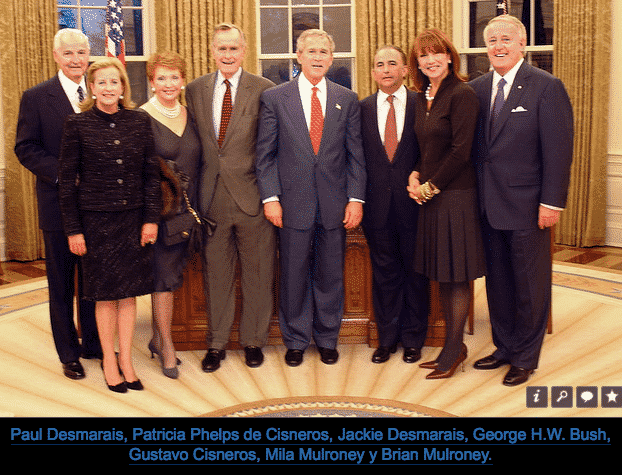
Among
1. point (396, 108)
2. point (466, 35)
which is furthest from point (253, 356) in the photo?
point (466, 35)

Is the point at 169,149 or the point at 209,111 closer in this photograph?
the point at 169,149

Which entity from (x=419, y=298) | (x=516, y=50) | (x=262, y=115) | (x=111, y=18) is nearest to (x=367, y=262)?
(x=419, y=298)

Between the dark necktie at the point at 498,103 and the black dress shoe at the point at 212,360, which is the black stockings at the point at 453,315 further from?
the black dress shoe at the point at 212,360

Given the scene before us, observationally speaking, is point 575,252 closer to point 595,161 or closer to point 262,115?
point 595,161

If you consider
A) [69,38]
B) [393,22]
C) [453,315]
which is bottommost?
[453,315]

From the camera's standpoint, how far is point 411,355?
3.91 meters

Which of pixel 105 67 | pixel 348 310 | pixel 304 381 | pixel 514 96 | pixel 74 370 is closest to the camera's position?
pixel 105 67

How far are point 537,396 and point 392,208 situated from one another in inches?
44.7

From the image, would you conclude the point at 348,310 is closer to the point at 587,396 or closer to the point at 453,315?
the point at 453,315

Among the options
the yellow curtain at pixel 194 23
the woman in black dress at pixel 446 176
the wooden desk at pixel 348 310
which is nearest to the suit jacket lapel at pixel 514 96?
the woman in black dress at pixel 446 176

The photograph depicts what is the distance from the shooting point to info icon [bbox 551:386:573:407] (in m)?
→ 3.28
